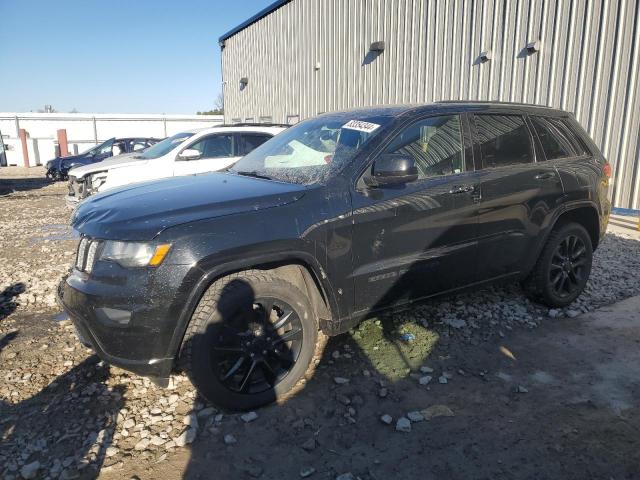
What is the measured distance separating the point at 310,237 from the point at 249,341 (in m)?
0.72

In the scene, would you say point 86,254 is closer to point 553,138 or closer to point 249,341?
point 249,341

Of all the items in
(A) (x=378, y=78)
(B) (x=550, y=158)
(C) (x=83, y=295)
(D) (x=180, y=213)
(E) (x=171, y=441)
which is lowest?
(E) (x=171, y=441)

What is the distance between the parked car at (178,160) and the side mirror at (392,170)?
544 cm

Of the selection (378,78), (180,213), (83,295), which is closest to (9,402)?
(83,295)

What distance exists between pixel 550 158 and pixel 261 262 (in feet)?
9.35

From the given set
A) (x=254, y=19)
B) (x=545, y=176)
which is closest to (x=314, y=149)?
(x=545, y=176)

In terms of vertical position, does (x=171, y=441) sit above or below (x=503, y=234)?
below

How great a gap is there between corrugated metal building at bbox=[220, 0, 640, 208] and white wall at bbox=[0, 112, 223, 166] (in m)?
19.7

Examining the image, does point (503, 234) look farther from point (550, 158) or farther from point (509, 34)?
point (509, 34)

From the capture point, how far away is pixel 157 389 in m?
3.17

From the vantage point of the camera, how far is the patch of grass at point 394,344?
339cm

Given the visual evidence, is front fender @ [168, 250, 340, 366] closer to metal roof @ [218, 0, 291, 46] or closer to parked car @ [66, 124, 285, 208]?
parked car @ [66, 124, 285, 208]

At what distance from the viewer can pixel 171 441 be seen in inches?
105

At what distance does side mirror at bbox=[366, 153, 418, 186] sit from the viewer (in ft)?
9.86
